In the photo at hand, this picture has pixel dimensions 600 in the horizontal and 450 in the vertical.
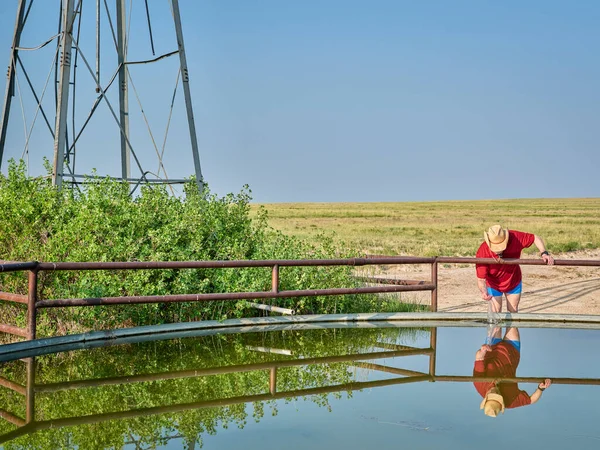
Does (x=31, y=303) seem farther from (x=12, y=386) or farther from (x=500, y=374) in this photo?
(x=500, y=374)

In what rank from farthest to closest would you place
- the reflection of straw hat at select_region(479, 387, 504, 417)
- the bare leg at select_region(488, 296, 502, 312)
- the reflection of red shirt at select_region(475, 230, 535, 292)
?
the bare leg at select_region(488, 296, 502, 312)
the reflection of red shirt at select_region(475, 230, 535, 292)
the reflection of straw hat at select_region(479, 387, 504, 417)

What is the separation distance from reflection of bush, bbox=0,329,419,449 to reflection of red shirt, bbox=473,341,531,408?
4.51ft

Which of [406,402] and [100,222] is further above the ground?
[100,222]

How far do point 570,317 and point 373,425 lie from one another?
22.9 feet

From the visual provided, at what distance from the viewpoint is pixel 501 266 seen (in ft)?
37.9

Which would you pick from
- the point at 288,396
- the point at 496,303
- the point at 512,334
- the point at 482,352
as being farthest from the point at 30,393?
the point at 496,303

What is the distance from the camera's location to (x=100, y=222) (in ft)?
39.0

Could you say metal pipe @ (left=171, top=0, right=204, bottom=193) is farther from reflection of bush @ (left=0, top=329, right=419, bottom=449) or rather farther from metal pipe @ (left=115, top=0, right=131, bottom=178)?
reflection of bush @ (left=0, top=329, right=419, bottom=449)

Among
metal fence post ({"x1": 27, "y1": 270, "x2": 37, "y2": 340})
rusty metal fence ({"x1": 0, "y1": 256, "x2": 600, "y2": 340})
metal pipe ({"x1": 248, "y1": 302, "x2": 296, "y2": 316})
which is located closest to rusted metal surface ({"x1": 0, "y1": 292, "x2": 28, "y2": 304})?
rusty metal fence ({"x1": 0, "y1": 256, "x2": 600, "y2": 340})

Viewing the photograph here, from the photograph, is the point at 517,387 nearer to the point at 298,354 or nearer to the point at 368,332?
the point at 298,354

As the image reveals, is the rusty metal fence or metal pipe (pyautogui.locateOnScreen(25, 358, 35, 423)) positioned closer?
metal pipe (pyautogui.locateOnScreen(25, 358, 35, 423))

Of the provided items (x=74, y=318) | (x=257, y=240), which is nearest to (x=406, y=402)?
(x=74, y=318)

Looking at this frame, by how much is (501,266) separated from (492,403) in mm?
4643

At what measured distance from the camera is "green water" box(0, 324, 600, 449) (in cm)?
607
